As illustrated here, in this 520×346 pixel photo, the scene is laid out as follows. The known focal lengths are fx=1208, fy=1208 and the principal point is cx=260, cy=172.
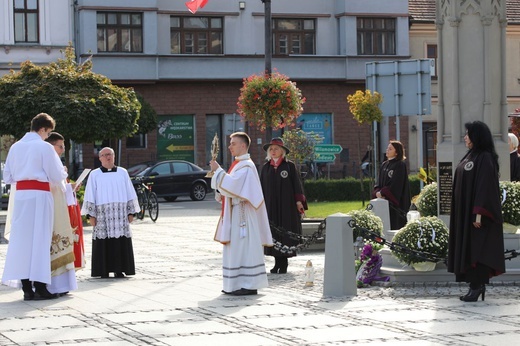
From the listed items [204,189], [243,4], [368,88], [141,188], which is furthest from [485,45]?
[243,4]

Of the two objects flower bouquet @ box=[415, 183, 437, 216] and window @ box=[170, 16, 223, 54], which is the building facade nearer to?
window @ box=[170, 16, 223, 54]

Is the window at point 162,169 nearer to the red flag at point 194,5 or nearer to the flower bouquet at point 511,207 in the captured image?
the red flag at point 194,5

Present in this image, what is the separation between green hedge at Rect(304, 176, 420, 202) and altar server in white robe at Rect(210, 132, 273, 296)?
22.3 metres

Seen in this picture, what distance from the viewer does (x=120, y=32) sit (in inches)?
1807

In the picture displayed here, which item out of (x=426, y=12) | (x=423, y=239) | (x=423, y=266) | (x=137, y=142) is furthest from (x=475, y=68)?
(x=426, y=12)

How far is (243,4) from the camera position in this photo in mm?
47406

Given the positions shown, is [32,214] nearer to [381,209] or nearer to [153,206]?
[381,209]

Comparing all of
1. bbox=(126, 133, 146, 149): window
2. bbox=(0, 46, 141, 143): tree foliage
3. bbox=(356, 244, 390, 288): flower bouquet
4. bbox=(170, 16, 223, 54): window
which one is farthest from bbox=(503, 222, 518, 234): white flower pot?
bbox=(170, 16, 223, 54): window

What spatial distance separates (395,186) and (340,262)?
5.47 metres

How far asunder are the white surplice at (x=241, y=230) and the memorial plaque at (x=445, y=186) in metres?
2.80

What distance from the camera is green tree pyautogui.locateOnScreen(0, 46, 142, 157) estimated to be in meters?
29.5

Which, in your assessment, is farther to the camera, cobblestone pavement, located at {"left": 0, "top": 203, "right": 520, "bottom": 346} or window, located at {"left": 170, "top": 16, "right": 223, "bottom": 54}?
window, located at {"left": 170, "top": 16, "right": 223, "bottom": 54}

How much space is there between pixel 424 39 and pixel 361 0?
3816mm

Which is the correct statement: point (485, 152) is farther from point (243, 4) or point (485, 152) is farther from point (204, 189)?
point (243, 4)
